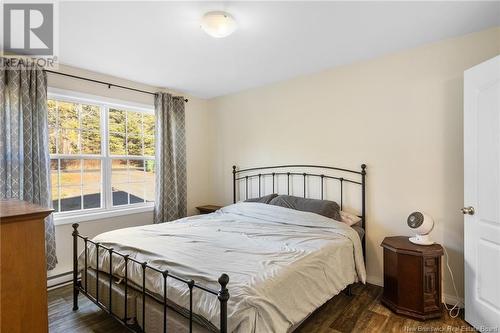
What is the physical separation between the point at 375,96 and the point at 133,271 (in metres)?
2.78

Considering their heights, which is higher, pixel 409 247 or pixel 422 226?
pixel 422 226

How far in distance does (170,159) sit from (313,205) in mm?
2133

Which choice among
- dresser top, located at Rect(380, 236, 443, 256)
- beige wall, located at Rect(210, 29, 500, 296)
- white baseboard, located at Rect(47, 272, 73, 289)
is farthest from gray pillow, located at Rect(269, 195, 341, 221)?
white baseboard, located at Rect(47, 272, 73, 289)

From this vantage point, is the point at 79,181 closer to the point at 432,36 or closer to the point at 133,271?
the point at 133,271

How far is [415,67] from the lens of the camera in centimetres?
260

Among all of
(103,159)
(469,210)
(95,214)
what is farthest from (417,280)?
(103,159)

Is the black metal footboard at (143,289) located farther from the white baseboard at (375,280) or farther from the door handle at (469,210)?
the white baseboard at (375,280)

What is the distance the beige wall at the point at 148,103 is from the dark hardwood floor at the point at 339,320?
72 centimetres

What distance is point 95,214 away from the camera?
3277 mm

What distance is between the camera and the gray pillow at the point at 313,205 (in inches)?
110

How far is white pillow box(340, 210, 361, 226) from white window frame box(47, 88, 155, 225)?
259 cm

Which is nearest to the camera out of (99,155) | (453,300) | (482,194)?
(482,194)

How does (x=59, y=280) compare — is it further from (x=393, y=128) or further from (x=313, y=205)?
(x=393, y=128)

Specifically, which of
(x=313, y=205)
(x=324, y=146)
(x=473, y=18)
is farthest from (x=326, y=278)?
(x=473, y=18)
